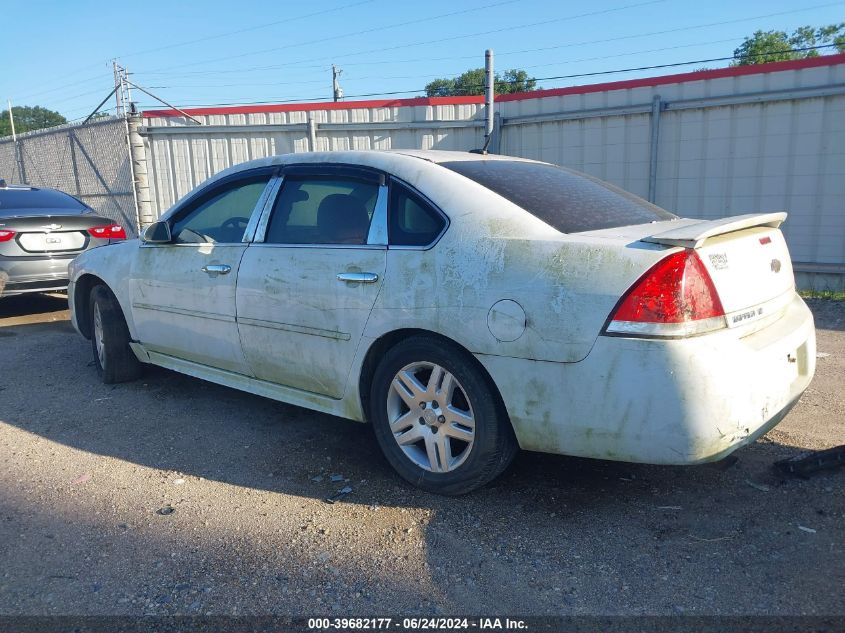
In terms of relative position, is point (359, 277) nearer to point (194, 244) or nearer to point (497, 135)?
point (194, 244)

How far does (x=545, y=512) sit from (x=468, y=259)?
47.6 inches

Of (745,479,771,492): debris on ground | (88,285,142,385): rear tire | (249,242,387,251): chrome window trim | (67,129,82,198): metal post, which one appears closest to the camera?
(745,479,771,492): debris on ground

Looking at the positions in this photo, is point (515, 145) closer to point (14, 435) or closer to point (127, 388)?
point (127, 388)

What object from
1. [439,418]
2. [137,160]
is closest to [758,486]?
[439,418]

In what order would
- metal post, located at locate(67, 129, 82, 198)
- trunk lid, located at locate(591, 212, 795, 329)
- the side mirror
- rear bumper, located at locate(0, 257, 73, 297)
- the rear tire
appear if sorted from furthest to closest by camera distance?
metal post, located at locate(67, 129, 82, 198)
rear bumper, located at locate(0, 257, 73, 297)
the rear tire
the side mirror
trunk lid, located at locate(591, 212, 795, 329)

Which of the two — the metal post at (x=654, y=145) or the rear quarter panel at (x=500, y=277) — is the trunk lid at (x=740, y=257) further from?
the metal post at (x=654, y=145)

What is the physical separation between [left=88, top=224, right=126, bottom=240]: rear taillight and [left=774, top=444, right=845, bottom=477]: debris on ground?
759 cm

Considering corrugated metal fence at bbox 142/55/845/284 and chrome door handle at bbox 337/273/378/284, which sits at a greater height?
corrugated metal fence at bbox 142/55/845/284

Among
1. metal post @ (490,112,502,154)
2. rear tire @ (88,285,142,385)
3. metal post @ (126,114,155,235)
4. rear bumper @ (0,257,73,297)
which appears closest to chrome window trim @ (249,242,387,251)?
rear tire @ (88,285,142,385)

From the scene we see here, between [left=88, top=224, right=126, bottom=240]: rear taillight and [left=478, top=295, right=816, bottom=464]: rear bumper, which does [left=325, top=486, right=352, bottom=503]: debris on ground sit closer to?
[left=478, top=295, right=816, bottom=464]: rear bumper

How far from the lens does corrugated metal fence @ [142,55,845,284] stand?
7.91 metres

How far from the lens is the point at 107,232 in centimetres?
835

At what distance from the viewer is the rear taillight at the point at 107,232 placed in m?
8.25

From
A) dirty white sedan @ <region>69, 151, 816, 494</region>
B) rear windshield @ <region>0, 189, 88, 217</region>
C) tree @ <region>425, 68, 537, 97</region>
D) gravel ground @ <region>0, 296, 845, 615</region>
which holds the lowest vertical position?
gravel ground @ <region>0, 296, 845, 615</region>
